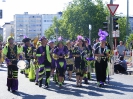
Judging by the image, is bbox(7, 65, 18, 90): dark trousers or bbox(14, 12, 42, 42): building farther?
bbox(14, 12, 42, 42): building

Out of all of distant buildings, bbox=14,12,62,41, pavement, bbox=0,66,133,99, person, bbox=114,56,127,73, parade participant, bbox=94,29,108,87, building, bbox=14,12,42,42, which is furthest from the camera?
building, bbox=14,12,42,42

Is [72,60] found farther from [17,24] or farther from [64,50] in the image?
[17,24]

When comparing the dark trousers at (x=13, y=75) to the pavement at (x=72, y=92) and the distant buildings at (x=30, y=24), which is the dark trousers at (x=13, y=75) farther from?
the distant buildings at (x=30, y=24)

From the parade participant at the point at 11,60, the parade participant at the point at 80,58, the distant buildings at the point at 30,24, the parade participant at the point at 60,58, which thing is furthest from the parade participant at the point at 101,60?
the distant buildings at the point at 30,24

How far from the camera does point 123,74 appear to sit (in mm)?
17688

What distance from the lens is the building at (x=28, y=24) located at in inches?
7584

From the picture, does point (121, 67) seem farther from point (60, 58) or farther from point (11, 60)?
point (11, 60)

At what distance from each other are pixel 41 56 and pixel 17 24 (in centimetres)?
18490

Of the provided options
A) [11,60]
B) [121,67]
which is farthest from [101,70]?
[121,67]

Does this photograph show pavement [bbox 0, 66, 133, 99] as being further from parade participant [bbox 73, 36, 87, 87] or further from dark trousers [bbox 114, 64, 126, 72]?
dark trousers [bbox 114, 64, 126, 72]

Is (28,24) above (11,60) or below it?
Result: above

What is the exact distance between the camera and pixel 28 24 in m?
196

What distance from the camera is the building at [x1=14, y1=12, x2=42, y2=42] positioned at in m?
193

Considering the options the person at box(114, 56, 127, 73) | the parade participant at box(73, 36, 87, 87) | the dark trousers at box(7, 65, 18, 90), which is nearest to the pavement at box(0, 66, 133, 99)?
the dark trousers at box(7, 65, 18, 90)
